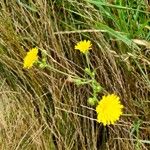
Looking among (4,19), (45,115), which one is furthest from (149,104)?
(4,19)

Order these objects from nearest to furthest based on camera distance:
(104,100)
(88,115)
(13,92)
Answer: (104,100), (88,115), (13,92)

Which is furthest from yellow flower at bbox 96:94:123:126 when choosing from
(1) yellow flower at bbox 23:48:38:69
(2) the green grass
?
(1) yellow flower at bbox 23:48:38:69

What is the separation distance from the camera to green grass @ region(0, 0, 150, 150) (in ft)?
4.50

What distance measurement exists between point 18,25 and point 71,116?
392 mm

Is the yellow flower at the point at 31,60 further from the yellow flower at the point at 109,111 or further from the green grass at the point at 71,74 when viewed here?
the yellow flower at the point at 109,111

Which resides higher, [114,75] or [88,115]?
[114,75]

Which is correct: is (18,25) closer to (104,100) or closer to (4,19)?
(4,19)

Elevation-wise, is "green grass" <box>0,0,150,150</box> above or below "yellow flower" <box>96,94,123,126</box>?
above

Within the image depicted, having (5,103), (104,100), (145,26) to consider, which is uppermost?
(145,26)

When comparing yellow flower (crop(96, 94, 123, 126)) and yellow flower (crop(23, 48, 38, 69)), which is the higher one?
yellow flower (crop(23, 48, 38, 69))

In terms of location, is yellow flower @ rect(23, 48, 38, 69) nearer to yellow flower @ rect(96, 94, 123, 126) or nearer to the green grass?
the green grass

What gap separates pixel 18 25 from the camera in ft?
5.16

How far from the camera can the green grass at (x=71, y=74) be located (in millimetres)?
1370

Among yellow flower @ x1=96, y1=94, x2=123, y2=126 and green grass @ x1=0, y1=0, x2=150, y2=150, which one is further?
green grass @ x1=0, y1=0, x2=150, y2=150
